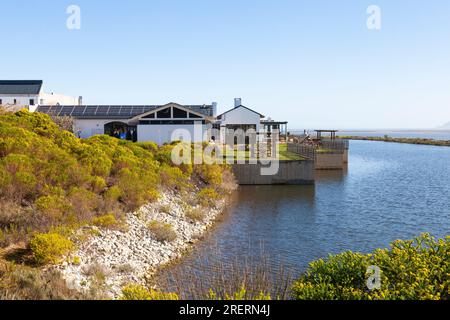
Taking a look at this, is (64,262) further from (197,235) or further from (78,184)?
(197,235)

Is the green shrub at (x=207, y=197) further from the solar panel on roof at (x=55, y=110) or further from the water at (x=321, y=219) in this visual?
the solar panel on roof at (x=55, y=110)

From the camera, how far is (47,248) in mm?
11516

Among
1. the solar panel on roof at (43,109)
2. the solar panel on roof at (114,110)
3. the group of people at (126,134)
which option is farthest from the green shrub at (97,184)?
the solar panel on roof at (43,109)

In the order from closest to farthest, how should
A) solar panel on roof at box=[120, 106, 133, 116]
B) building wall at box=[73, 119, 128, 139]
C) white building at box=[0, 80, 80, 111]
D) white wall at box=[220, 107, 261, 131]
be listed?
1. building wall at box=[73, 119, 128, 139]
2. solar panel on roof at box=[120, 106, 133, 116]
3. white wall at box=[220, 107, 261, 131]
4. white building at box=[0, 80, 80, 111]

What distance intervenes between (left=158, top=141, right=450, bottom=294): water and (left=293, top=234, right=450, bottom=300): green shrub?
16.5 feet

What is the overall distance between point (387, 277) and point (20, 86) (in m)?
66.7

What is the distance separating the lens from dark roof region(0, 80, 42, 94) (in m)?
62.0

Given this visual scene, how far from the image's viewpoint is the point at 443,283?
7.93 meters

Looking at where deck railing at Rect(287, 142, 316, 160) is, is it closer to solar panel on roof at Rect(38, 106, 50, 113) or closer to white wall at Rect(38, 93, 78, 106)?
solar panel on roof at Rect(38, 106, 50, 113)

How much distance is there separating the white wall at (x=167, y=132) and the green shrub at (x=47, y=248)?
28281 millimetres

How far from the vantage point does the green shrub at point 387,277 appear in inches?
306

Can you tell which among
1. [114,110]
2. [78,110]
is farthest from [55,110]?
[114,110]

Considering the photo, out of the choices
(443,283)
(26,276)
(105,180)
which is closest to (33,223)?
(26,276)

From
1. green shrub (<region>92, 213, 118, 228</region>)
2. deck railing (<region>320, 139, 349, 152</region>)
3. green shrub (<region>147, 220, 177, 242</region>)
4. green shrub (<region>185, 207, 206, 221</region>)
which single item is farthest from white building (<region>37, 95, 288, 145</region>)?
green shrub (<region>92, 213, 118, 228</region>)
